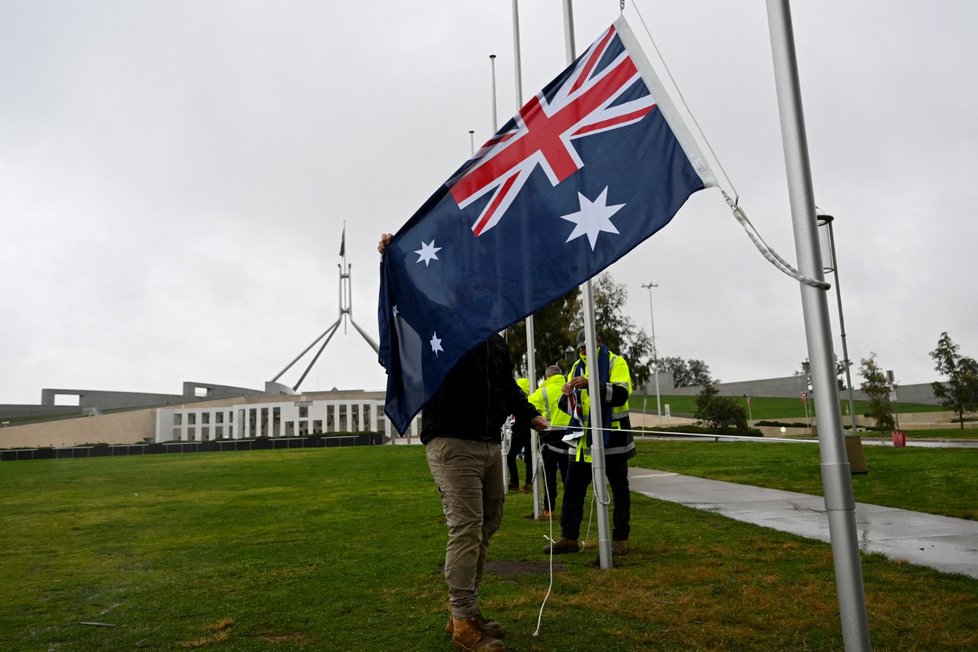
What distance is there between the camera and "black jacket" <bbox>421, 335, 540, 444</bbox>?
15.4 feet

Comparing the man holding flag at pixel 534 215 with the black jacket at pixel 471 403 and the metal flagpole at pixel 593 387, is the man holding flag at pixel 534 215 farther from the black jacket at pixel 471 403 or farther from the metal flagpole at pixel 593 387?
the metal flagpole at pixel 593 387

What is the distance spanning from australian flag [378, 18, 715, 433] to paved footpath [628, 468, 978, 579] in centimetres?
402

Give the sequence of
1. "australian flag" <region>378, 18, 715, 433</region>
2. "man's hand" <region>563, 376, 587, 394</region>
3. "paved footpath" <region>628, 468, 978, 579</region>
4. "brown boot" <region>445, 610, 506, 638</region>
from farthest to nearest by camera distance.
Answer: "man's hand" <region>563, 376, 587, 394</region> → "paved footpath" <region>628, 468, 978, 579</region> → "brown boot" <region>445, 610, 506, 638</region> → "australian flag" <region>378, 18, 715, 433</region>

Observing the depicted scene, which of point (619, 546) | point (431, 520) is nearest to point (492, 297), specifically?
point (619, 546)

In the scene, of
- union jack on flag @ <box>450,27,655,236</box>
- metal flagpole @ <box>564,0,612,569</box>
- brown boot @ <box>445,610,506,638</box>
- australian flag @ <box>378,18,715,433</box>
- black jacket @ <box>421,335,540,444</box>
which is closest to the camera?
australian flag @ <box>378,18,715,433</box>

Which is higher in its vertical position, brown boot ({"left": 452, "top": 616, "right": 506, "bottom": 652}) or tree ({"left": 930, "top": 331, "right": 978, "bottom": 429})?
tree ({"left": 930, "top": 331, "right": 978, "bottom": 429})

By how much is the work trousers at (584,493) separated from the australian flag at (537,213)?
2.86 m

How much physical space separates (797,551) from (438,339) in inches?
164

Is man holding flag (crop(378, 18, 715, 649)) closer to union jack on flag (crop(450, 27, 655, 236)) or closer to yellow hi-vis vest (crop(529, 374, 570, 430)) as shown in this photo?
union jack on flag (crop(450, 27, 655, 236))

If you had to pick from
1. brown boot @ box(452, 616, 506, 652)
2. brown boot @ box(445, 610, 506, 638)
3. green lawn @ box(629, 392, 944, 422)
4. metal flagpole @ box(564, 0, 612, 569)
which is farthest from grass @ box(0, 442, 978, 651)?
green lawn @ box(629, 392, 944, 422)

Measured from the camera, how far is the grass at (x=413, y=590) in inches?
178

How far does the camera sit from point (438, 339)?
460 cm

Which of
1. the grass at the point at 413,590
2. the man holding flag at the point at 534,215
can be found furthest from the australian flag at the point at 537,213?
the grass at the point at 413,590

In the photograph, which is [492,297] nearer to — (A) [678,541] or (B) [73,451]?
(A) [678,541]
